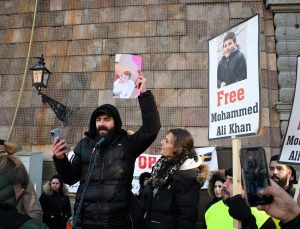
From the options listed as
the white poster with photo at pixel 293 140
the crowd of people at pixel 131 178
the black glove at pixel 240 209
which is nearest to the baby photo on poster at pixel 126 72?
the crowd of people at pixel 131 178

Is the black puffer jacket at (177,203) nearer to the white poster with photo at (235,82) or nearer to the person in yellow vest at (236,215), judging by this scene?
the person in yellow vest at (236,215)

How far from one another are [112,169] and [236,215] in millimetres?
978

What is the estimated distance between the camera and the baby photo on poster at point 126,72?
11.6ft

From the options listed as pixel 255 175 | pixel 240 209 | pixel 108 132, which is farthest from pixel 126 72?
pixel 255 175

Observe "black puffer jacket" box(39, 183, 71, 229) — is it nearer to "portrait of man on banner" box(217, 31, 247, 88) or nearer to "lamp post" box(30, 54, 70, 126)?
"lamp post" box(30, 54, 70, 126)

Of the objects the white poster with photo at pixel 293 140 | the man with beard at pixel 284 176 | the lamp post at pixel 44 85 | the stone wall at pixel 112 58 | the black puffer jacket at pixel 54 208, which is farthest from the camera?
the stone wall at pixel 112 58

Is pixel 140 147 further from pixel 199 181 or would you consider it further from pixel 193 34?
pixel 193 34

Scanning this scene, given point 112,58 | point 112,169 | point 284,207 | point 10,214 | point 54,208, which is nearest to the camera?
point 284,207

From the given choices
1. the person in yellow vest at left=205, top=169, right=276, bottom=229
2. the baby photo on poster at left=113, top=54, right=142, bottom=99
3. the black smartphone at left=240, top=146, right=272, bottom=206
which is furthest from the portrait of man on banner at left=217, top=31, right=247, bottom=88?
the black smartphone at left=240, top=146, right=272, bottom=206

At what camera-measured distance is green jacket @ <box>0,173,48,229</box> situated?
65.8 inches

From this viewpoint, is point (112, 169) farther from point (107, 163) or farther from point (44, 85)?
point (44, 85)

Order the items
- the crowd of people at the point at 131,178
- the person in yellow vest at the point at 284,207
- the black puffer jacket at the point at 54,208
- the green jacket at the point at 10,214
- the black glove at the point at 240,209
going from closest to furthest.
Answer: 1. the person in yellow vest at the point at 284,207
2. the green jacket at the point at 10,214
3. the black glove at the point at 240,209
4. the crowd of people at the point at 131,178
5. the black puffer jacket at the point at 54,208

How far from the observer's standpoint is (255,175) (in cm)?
152

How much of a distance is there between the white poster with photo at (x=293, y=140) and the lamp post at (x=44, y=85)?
15.4ft
